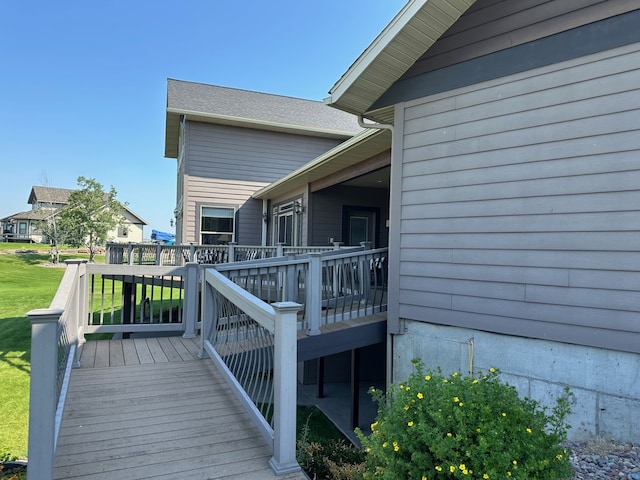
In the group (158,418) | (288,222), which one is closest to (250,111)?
(288,222)

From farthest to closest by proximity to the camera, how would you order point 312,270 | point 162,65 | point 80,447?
point 162,65 → point 312,270 → point 80,447

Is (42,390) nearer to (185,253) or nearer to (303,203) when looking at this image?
(185,253)

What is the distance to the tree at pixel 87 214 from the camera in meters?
25.5

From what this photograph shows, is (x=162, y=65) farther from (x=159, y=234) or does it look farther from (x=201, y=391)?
(x=201, y=391)

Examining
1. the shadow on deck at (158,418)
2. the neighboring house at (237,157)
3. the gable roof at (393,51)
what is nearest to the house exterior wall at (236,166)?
the neighboring house at (237,157)

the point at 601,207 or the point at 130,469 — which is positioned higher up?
the point at 601,207

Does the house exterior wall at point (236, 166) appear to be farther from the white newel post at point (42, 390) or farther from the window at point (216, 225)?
the white newel post at point (42, 390)

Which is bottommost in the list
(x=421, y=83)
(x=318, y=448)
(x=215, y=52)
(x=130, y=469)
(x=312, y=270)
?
(x=318, y=448)

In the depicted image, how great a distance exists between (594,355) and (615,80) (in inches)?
96.5

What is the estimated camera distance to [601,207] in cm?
356

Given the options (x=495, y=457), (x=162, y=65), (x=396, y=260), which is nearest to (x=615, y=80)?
(x=396, y=260)

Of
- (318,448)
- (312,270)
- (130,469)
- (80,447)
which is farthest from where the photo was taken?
(312,270)

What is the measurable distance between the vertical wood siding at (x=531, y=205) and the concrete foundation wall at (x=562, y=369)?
5.0 inches

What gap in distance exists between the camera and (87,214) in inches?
1010
